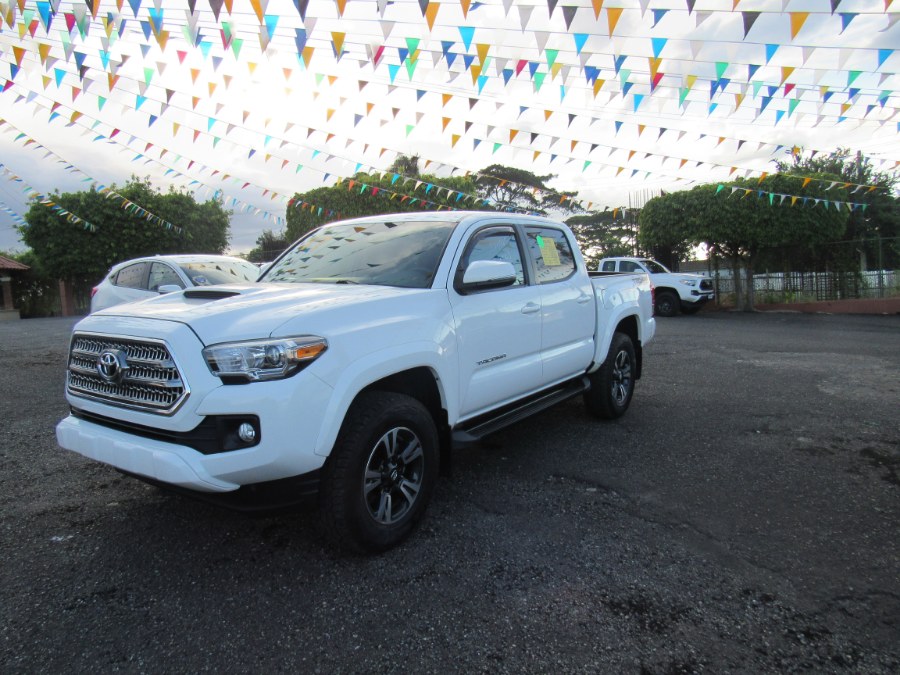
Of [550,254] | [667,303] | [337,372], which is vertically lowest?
[667,303]

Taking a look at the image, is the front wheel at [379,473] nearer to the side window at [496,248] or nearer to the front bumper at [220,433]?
the front bumper at [220,433]

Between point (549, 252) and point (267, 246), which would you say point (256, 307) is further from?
point (267, 246)

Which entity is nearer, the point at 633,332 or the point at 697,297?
the point at 633,332

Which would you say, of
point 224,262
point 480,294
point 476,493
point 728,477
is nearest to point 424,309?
point 480,294

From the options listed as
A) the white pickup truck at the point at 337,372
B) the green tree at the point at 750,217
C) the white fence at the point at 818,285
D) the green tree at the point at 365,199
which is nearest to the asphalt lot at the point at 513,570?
the white pickup truck at the point at 337,372

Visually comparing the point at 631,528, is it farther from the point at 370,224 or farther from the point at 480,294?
the point at 370,224

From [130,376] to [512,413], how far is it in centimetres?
231

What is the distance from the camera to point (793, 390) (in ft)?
21.5

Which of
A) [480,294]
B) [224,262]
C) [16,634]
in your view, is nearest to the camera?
[16,634]

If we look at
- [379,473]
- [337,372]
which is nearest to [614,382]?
[379,473]

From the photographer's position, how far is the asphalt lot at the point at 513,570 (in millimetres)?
2174

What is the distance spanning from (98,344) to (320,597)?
5.54 ft

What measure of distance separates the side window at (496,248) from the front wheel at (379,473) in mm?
1188

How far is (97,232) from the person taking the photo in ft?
87.1
